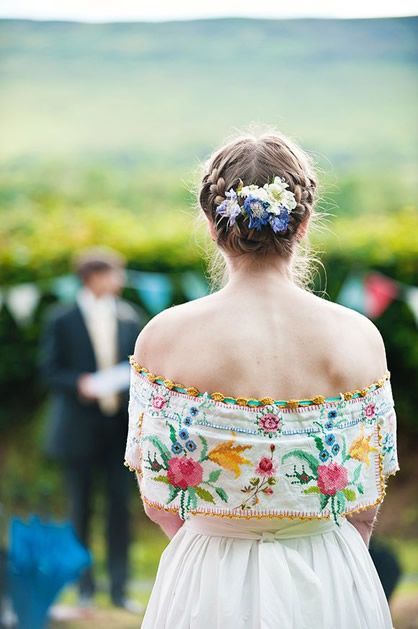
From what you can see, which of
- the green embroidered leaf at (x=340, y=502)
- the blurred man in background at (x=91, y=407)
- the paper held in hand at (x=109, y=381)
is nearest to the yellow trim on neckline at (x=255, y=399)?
the green embroidered leaf at (x=340, y=502)

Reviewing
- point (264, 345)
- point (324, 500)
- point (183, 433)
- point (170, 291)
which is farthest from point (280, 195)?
point (170, 291)

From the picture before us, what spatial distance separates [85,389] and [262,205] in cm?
348

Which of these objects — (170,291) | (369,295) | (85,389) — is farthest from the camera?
(170,291)

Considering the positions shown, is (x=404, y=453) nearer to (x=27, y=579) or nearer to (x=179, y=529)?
(x=27, y=579)

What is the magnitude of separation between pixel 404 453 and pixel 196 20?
265 inches

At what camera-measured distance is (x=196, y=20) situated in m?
12.3

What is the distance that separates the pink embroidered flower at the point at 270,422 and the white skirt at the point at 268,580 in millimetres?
210

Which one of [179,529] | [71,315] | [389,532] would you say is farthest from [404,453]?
[179,529]

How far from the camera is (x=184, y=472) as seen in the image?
2188 mm

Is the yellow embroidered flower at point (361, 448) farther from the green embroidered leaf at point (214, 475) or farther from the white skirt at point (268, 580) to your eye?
the green embroidered leaf at point (214, 475)

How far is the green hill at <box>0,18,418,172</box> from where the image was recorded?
12070mm

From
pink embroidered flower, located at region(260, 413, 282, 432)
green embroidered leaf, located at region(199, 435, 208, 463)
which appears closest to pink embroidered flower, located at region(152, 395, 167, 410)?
green embroidered leaf, located at region(199, 435, 208, 463)

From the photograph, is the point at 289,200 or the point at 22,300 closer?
the point at 289,200

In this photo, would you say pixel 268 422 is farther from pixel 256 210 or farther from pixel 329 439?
pixel 256 210
